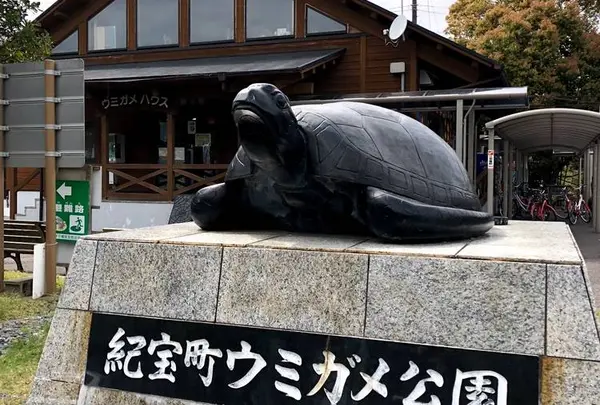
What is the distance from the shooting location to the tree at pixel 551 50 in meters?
19.2

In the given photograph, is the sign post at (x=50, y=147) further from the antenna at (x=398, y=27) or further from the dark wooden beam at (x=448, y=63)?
the dark wooden beam at (x=448, y=63)

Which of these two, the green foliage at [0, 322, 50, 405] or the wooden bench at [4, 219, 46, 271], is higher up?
the wooden bench at [4, 219, 46, 271]

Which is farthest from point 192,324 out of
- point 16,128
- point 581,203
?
point 581,203

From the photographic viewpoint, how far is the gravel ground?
5.40 meters

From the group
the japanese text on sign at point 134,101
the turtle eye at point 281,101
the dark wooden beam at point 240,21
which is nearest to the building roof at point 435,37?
the dark wooden beam at point 240,21

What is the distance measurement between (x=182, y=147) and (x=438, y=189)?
1100 cm

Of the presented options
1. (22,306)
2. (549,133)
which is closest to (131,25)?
(22,306)

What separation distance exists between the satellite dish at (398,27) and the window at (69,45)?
8.07 m

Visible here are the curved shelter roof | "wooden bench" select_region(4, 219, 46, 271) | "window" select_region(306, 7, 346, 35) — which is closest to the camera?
"wooden bench" select_region(4, 219, 46, 271)

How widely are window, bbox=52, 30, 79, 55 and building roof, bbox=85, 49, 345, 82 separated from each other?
1.33m

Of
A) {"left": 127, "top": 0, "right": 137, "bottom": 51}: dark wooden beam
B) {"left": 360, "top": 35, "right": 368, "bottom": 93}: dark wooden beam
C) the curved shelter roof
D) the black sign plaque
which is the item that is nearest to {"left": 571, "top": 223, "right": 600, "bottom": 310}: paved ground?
the curved shelter roof

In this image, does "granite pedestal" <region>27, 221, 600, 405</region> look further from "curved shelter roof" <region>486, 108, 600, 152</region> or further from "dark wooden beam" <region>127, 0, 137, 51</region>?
"dark wooden beam" <region>127, 0, 137, 51</region>

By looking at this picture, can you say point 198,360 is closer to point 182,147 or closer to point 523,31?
point 182,147

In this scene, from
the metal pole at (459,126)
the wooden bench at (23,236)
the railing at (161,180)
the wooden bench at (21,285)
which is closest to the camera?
the wooden bench at (21,285)
